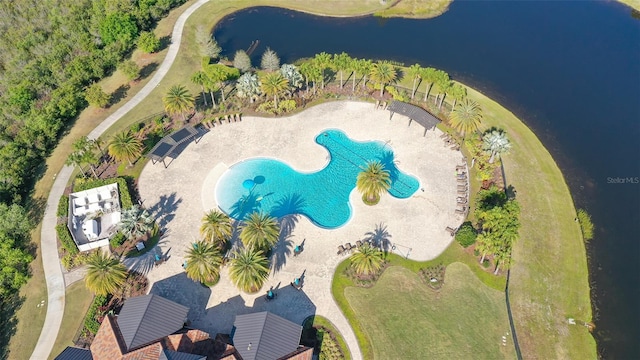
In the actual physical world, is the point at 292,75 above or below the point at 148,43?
above

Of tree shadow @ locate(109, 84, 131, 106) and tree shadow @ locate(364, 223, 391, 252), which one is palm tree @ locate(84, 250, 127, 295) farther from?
tree shadow @ locate(109, 84, 131, 106)

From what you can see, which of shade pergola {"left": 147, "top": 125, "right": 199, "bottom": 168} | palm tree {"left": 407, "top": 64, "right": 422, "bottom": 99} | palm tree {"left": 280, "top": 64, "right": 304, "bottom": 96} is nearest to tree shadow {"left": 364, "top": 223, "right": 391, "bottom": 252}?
palm tree {"left": 407, "top": 64, "right": 422, "bottom": 99}

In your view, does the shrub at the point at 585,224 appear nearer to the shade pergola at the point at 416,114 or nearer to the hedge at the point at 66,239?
the shade pergola at the point at 416,114

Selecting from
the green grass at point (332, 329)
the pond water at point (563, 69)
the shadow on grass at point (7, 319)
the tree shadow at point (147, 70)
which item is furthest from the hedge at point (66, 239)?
the pond water at point (563, 69)

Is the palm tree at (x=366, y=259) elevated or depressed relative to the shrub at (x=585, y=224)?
depressed

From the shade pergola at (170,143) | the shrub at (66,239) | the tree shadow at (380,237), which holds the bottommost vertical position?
the shrub at (66,239)

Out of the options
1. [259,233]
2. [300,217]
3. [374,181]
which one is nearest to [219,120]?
[300,217]

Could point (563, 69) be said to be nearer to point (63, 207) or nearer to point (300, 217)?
point (300, 217)
